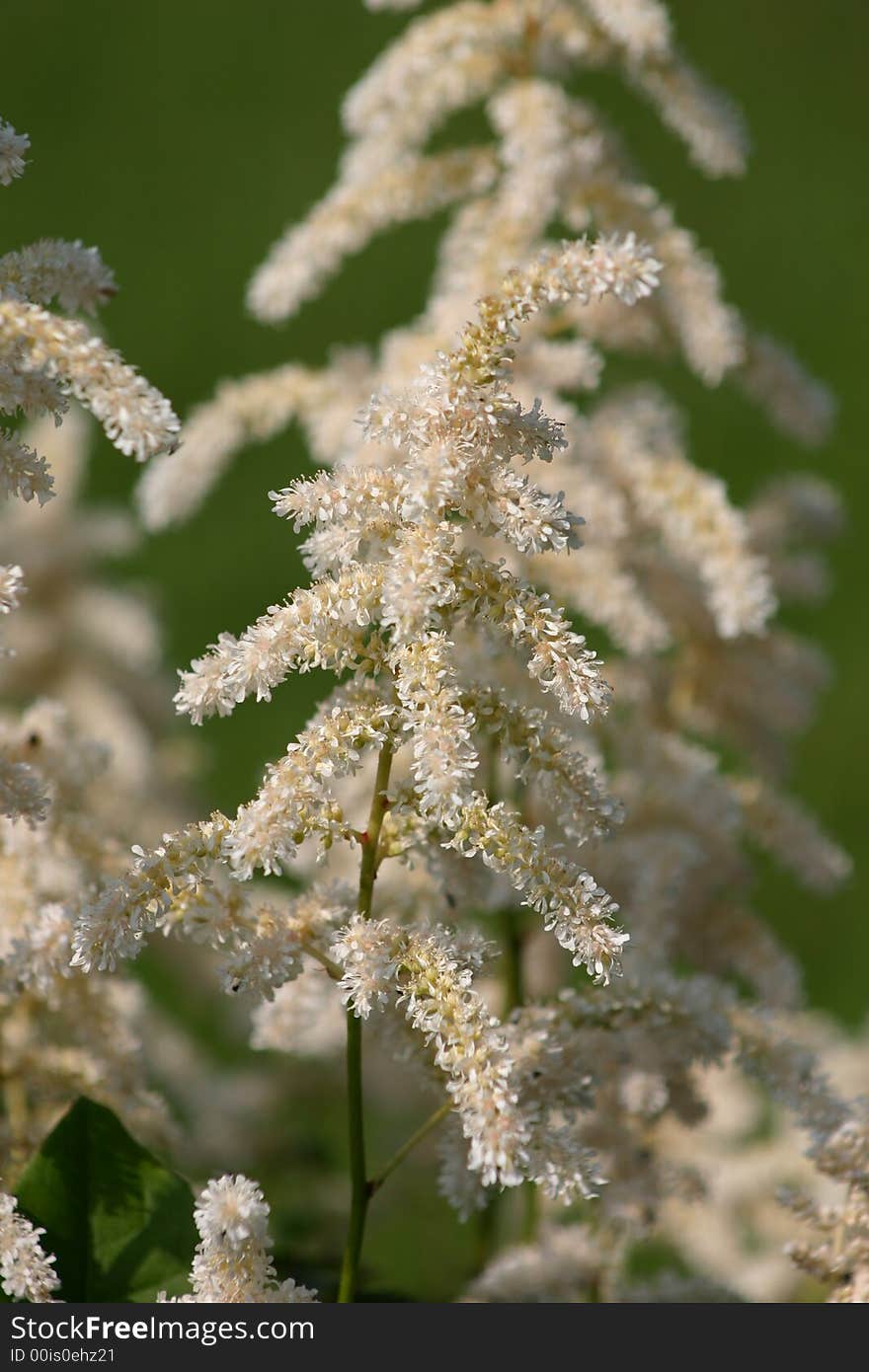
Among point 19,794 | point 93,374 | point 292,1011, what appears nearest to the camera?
point 93,374

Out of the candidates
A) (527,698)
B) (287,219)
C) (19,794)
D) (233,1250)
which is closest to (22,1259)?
(233,1250)

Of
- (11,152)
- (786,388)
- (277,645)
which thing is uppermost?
(786,388)

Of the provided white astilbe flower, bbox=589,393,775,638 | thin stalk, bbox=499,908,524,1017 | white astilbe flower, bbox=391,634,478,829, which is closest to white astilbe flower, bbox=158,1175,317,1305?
white astilbe flower, bbox=391,634,478,829

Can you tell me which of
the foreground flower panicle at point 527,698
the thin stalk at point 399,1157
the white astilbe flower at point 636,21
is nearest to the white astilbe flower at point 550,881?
the foreground flower panicle at point 527,698

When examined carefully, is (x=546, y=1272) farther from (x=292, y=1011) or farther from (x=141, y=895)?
(x=141, y=895)

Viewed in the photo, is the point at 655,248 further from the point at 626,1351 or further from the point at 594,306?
the point at 626,1351

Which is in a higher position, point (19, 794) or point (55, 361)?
point (55, 361)

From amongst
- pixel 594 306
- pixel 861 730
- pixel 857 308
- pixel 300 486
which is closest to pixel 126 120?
pixel 857 308
